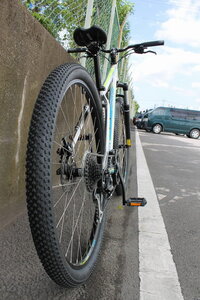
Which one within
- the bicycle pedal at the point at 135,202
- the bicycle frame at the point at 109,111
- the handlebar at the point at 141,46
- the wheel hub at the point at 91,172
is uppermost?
the handlebar at the point at 141,46

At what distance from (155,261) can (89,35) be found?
4.59ft

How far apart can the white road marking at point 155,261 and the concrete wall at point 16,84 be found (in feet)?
3.12

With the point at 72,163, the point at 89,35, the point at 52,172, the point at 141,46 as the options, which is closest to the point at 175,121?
the point at 141,46

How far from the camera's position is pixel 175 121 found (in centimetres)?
2042

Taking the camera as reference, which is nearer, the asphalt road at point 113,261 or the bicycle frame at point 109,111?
the asphalt road at point 113,261

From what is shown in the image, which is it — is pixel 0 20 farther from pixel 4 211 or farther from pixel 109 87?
pixel 4 211

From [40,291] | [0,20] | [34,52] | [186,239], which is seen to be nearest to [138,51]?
[34,52]

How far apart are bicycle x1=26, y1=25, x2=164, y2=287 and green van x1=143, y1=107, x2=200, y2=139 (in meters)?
18.5

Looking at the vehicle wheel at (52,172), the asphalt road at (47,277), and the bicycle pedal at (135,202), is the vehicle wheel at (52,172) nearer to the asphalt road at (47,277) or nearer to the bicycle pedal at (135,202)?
the asphalt road at (47,277)

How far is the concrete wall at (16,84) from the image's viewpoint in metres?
1.54

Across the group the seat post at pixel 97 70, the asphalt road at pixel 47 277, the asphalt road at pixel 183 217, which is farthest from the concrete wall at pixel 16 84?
the asphalt road at pixel 183 217

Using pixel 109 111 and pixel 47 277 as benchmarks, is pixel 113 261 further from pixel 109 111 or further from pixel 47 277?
pixel 109 111

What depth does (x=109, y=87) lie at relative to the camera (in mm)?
2150

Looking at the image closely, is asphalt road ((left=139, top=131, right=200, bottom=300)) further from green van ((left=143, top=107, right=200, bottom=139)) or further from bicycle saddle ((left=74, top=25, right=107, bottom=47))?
green van ((left=143, top=107, right=200, bottom=139))
